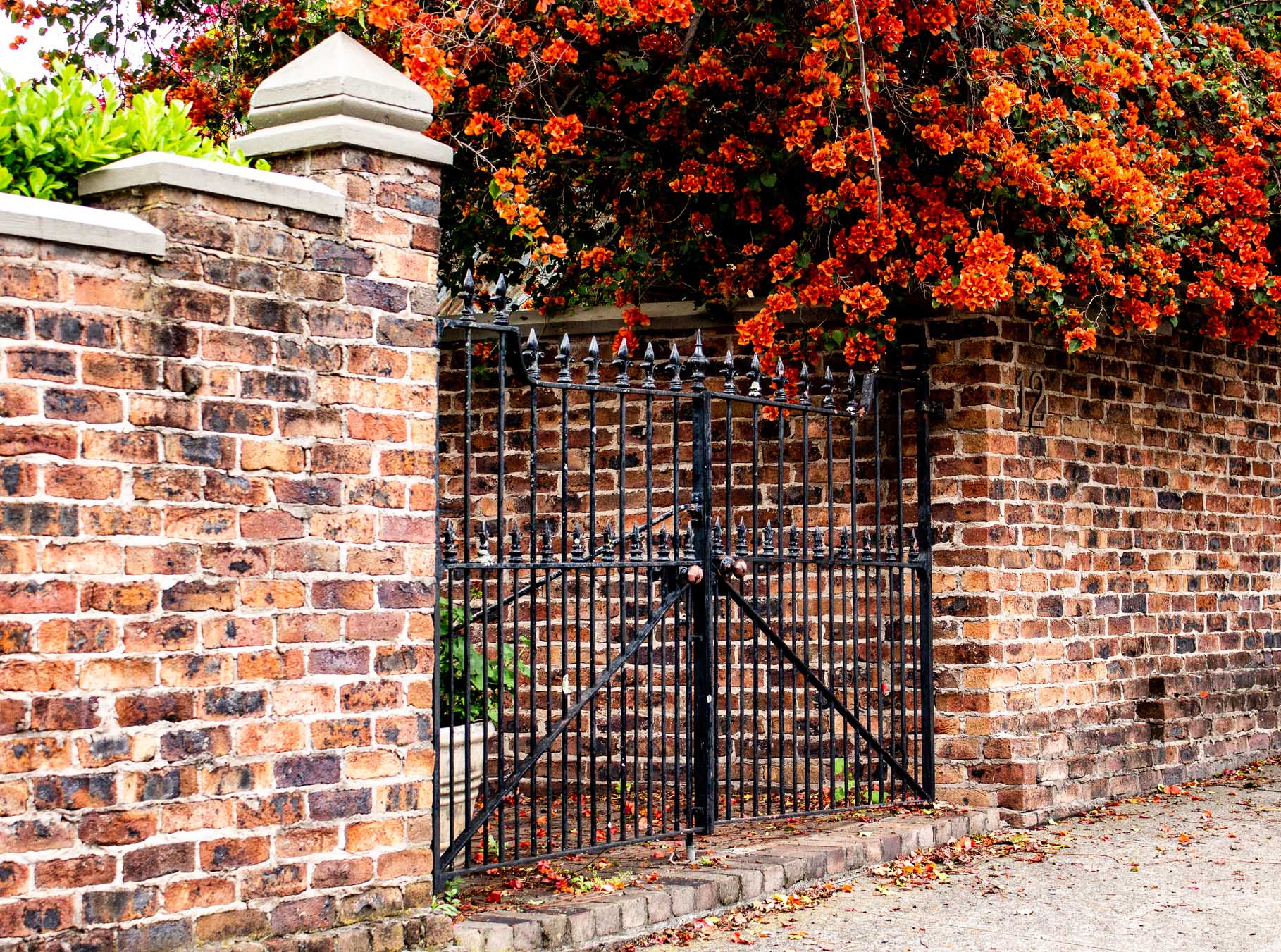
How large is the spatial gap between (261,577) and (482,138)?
4507mm

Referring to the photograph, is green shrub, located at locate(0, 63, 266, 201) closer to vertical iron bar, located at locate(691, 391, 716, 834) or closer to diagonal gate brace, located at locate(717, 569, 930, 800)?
A: vertical iron bar, located at locate(691, 391, 716, 834)

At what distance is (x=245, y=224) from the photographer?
4.96 metres

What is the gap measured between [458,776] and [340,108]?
269cm

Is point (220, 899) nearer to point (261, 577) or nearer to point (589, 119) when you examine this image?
point (261, 577)

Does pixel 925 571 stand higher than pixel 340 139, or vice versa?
pixel 340 139

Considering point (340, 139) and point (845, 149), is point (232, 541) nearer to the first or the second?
point (340, 139)

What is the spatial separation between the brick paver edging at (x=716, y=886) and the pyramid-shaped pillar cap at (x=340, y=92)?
2768mm

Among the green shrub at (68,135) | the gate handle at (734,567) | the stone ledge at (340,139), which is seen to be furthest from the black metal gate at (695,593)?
the green shrub at (68,135)

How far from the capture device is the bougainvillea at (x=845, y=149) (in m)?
7.87

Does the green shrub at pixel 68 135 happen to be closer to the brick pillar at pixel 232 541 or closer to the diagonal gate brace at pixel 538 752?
the brick pillar at pixel 232 541

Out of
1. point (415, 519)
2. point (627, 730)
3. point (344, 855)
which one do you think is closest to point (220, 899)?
point (344, 855)

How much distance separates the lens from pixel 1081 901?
21.9 feet

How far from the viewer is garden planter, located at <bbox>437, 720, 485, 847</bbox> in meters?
5.68

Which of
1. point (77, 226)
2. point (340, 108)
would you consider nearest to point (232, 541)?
point (77, 226)
